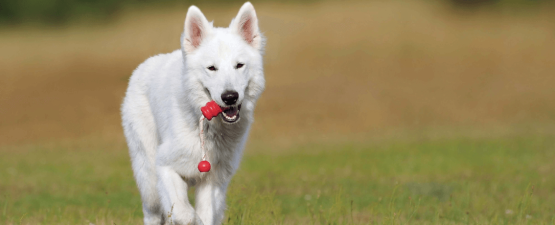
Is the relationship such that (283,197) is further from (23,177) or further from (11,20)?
(11,20)

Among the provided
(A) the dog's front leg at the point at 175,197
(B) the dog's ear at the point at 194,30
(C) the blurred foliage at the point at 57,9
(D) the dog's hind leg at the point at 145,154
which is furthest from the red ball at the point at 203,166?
(C) the blurred foliage at the point at 57,9

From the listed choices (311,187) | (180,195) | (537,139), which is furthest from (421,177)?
(180,195)

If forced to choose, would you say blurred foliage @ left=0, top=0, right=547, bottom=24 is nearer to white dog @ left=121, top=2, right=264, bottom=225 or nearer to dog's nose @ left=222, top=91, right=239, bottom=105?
white dog @ left=121, top=2, right=264, bottom=225

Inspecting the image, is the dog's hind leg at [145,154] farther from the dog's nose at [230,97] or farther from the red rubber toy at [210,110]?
the dog's nose at [230,97]

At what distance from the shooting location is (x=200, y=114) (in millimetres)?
4914

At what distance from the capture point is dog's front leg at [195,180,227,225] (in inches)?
204

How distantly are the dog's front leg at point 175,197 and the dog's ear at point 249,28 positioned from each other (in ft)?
4.21

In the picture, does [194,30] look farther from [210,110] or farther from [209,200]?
[209,200]

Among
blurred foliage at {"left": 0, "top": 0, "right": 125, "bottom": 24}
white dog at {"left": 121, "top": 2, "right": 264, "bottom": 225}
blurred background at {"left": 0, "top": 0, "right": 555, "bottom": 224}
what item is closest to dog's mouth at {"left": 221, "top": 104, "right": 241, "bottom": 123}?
white dog at {"left": 121, "top": 2, "right": 264, "bottom": 225}

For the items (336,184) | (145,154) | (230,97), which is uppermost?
(230,97)

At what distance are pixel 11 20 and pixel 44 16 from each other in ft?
5.23

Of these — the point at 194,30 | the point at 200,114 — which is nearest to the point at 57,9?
the point at 194,30

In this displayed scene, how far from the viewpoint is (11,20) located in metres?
30.0

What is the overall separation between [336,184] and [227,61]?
5627 mm
